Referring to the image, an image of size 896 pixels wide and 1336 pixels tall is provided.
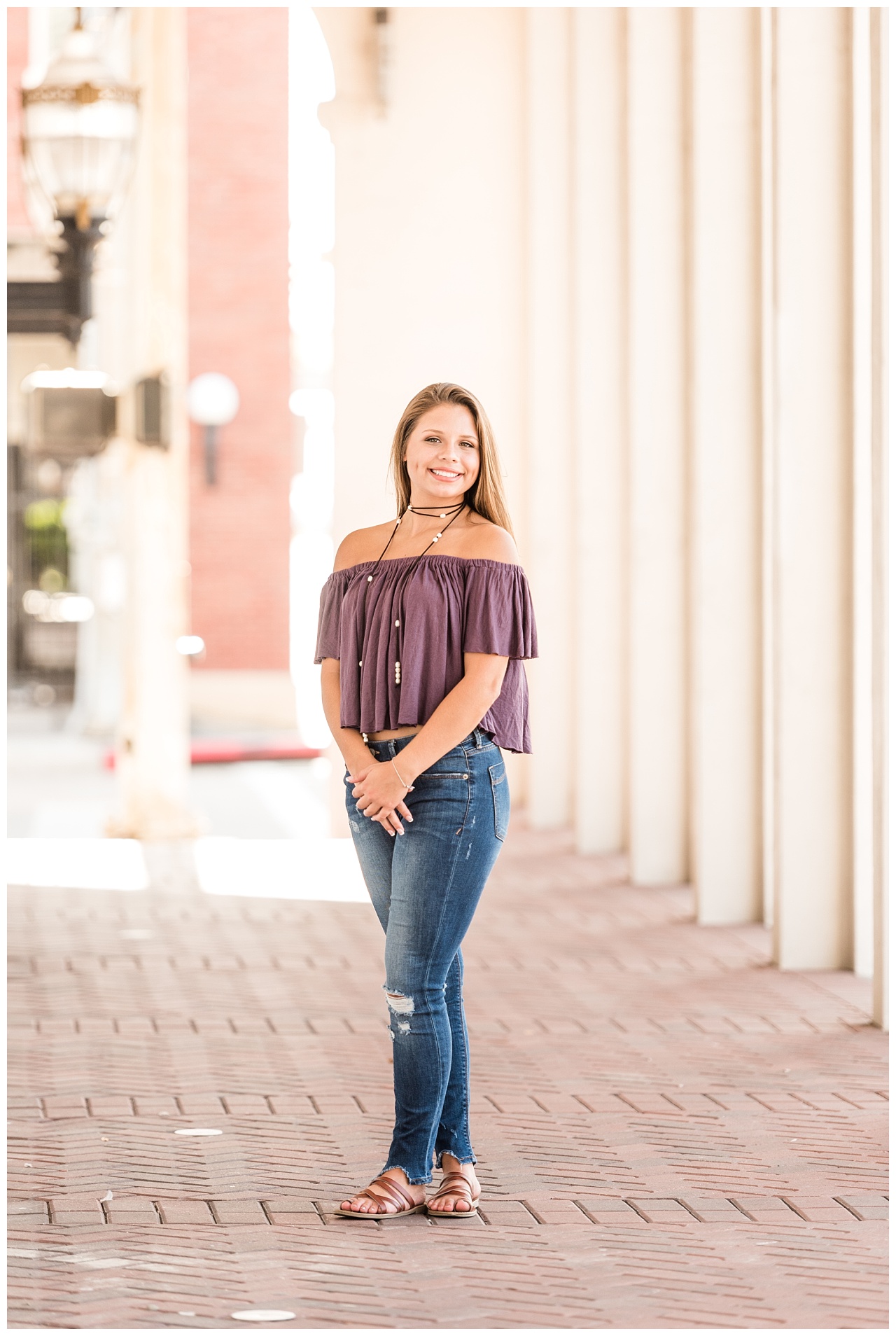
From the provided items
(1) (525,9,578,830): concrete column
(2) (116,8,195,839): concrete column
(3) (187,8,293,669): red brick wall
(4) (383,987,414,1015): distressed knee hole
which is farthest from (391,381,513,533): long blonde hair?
(3) (187,8,293,669): red brick wall

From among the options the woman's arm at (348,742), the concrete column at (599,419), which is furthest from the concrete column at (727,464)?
the woman's arm at (348,742)

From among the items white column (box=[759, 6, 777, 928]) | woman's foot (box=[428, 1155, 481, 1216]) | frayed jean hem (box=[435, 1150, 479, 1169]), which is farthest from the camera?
white column (box=[759, 6, 777, 928])

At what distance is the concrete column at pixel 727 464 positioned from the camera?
7.58 m

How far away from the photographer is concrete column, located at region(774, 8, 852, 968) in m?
6.65

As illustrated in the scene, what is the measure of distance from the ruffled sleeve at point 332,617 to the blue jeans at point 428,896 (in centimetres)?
27

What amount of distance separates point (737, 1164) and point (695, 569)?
3.83 meters

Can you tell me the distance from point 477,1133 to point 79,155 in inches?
227

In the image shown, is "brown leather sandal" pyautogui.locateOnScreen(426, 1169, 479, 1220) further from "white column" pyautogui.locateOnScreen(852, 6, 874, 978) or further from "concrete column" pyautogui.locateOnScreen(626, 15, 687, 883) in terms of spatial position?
"concrete column" pyautogui.locateOnScreen(626, 15, 687, 883)

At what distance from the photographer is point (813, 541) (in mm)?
6734

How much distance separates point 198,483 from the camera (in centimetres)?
1952

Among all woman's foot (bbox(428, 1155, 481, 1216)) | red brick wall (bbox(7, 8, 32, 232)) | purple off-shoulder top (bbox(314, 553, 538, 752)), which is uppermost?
red brick wall (bbox(7, 8, 32, 232))

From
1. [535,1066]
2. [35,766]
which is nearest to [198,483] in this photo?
[35,766]

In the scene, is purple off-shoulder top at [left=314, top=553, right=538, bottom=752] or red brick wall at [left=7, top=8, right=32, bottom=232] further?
red brick wall at [left=7, top=8, right=32, bottom=232]

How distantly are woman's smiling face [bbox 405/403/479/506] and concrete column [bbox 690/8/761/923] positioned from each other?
12.8ft
